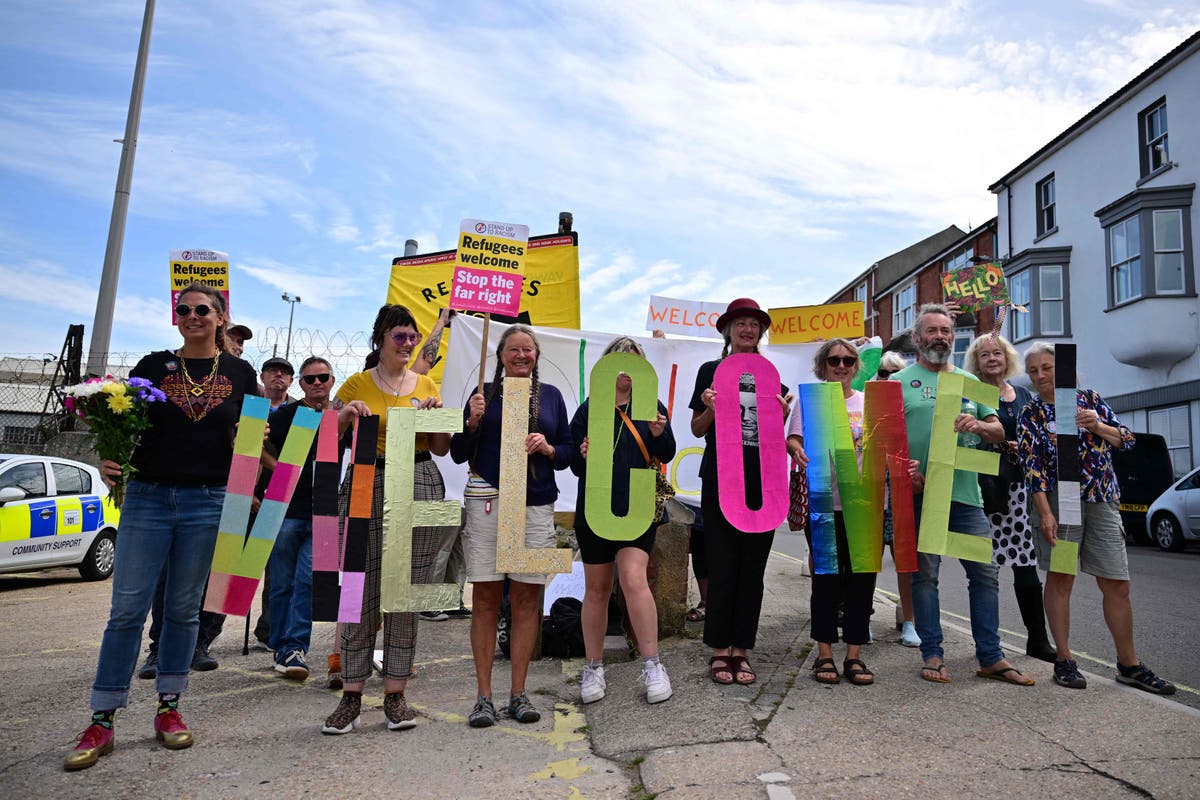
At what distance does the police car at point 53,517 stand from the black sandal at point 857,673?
839 centimetres

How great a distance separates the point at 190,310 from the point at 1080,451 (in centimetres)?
469

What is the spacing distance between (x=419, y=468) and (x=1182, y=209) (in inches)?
862

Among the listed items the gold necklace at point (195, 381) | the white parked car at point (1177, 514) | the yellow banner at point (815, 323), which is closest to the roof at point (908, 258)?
the white parked car at point (1177, 514)

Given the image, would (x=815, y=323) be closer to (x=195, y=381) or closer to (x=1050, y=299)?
(x=195, y=381)

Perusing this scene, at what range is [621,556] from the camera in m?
4.29

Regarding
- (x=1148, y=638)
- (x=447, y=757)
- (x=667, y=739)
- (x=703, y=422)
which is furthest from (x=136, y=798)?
(x=1148, y=638)

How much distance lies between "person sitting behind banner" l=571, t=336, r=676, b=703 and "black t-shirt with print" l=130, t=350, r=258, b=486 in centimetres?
172

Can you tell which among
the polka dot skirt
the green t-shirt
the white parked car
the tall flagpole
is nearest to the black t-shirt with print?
the green t-shirt

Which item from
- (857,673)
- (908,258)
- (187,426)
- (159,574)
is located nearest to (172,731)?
(159,574)

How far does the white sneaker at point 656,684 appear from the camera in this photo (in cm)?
402

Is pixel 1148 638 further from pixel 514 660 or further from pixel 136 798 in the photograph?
pixel 136 798

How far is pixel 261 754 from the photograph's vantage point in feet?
11.7

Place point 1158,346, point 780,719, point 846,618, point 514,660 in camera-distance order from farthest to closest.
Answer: point 1158,346 → point 846,618 → point 514,660 → point 780,719

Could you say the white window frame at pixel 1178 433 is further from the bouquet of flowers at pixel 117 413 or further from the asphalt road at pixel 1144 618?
the bouquet of flowers at pixel 117 413
